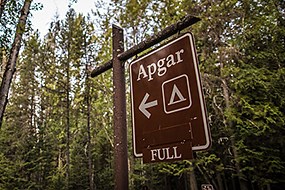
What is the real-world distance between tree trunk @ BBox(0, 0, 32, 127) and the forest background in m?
0.33

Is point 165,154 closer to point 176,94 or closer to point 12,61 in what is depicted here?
point 176,94

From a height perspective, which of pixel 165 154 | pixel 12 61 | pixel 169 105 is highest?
pixel 12 61

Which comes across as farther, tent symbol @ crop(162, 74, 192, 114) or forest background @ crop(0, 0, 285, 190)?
forest background @ crop(0, 0, 285, 190)

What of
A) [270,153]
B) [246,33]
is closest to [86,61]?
[246,33]

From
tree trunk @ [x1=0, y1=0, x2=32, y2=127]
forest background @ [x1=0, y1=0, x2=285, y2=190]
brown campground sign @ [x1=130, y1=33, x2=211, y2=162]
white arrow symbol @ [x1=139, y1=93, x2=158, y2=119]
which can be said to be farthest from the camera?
forest background @ [x1=0, y1=0, x2=285, y2=190]

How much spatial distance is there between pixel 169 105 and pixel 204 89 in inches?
358

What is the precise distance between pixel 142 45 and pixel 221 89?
1061 centimetres

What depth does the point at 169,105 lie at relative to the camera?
1599 mm

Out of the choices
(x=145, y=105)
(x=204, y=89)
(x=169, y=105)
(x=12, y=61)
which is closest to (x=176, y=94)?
(x=169, y=105)

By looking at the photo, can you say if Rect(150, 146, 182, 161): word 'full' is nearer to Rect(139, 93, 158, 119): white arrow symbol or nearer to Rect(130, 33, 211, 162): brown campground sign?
Rect(130, 33, 211, 162): brown campground sign

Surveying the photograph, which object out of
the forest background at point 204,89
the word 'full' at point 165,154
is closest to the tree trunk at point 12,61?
the forest background at point 204,89

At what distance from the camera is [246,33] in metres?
9.70

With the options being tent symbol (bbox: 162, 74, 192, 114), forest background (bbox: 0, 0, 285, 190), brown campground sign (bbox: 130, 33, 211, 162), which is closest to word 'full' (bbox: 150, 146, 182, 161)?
brown campground sign (bbox: 130, 33, 211, 162)

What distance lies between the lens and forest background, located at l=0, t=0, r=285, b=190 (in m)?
9.05
